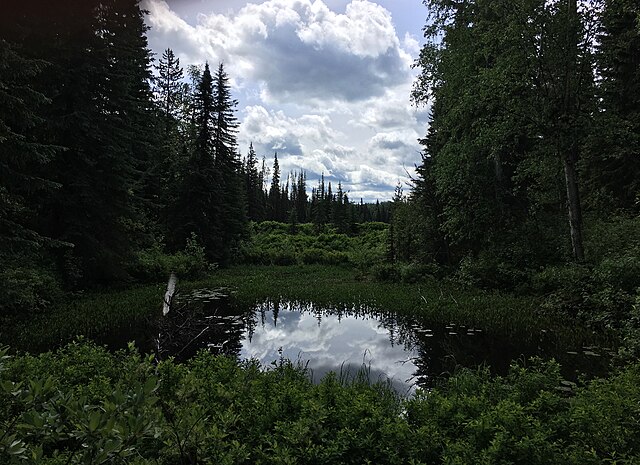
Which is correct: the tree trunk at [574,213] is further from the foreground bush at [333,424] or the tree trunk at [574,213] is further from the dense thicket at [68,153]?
the dense thicket at [68,153]

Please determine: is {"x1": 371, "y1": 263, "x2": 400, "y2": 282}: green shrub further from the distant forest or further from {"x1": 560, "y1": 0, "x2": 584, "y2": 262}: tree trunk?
the distant forest

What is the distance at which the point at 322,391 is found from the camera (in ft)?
13.9

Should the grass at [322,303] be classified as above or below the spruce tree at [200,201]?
below

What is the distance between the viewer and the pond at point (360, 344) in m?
7.72

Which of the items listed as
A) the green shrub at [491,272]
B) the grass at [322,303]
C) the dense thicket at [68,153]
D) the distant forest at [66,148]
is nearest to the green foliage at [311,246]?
the grass at [322,303]

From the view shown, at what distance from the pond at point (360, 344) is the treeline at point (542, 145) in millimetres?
2700

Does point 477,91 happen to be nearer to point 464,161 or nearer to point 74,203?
point 464,161

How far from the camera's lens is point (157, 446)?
3.15 metres

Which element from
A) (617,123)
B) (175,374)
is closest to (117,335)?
(175,374)

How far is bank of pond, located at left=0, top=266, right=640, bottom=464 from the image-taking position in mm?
2475

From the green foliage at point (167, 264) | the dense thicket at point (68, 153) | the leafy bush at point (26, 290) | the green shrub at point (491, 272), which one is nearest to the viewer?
the leafy bush at point (26, 290)

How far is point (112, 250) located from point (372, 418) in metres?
14.3

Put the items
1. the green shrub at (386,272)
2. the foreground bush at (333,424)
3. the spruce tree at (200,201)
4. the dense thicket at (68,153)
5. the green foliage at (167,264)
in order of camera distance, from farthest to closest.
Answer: the spruce tree at (200,201) → the green shrub at (386,272) → the green foliage at (167,264) → the dense thicket at (68,153) → the foreground bush at (333,424)

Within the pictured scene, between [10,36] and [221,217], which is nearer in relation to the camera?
[10,36]
